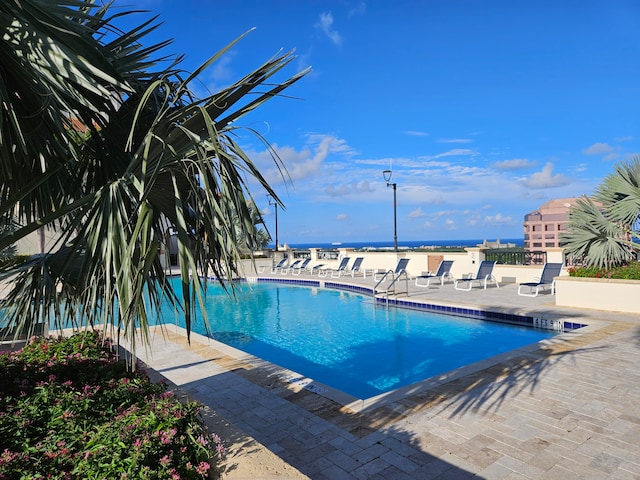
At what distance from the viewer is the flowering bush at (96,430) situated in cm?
217

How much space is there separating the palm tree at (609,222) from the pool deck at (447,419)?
357 cm

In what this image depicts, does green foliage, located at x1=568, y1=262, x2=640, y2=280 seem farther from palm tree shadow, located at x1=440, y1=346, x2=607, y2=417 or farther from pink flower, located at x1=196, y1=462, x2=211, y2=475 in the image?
pink flower, located at x1=196, y1=462, x2=211, y2=475

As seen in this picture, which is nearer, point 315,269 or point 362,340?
point 362,340

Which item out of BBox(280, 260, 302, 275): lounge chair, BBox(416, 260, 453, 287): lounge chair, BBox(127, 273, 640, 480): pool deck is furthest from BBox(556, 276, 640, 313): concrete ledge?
BBox(280, 260, 302, 275): lounge chair

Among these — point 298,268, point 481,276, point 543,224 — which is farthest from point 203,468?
point 543,224

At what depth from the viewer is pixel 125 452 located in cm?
221

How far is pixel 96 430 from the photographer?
258 centimetres

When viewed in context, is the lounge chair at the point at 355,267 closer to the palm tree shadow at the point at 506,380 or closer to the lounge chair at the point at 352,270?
the lounge chair at the point at 352,270

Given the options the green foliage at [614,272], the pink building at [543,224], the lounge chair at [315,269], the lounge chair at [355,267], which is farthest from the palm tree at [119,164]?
the pink building at [543,224]

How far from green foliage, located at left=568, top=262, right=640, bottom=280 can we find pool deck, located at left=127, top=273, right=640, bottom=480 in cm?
311

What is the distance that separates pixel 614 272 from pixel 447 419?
7946mm

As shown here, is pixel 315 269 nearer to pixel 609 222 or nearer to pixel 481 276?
pixel 481 276

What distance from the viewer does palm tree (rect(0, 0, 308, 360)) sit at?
1.98m

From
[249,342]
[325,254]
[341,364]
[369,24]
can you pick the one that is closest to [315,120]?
[369,24]
